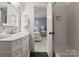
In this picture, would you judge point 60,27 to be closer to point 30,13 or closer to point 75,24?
point 75,24

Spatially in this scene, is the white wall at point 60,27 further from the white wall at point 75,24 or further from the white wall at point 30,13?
the white wall at point 30,13

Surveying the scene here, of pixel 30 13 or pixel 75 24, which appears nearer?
pixel 75 24

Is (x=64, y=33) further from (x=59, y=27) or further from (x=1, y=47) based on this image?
(x=1, y=47)

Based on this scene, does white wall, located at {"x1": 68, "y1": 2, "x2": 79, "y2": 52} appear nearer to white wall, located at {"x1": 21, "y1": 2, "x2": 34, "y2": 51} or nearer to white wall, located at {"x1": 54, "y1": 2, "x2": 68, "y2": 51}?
white wall, located at {"x1": 54, "y1": 2, "x2": 68, "y2": 51}

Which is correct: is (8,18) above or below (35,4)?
below

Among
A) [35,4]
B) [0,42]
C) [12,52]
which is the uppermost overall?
[35,4]

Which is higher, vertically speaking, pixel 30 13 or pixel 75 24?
pixel 30 13

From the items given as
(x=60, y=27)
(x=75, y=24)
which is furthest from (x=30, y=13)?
(x=75, y=24)

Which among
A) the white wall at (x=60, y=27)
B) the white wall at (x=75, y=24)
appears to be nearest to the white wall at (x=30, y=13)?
the white wall at (x=60, y=27)

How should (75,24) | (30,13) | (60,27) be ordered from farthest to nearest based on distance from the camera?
(30,13)
(60,27)
(75,24)

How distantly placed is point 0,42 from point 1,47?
2.9 inches

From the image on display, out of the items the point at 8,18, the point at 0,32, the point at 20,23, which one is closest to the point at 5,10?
the point at 8,18

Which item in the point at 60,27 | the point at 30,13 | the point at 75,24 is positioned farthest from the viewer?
the point at 30,13

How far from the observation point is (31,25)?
431 centimetres
